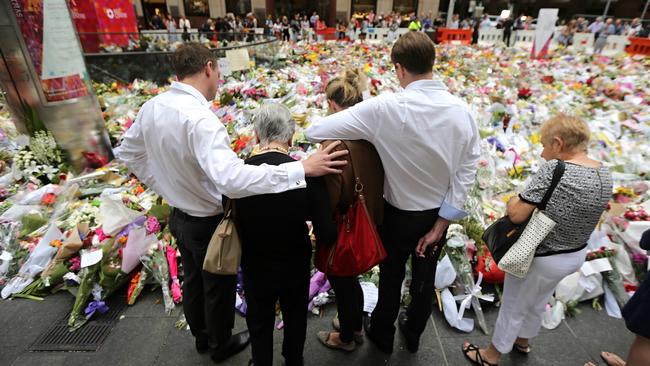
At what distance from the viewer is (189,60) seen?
66.1 inches

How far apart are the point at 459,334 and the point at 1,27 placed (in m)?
5.13

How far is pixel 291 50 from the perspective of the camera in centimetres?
1177

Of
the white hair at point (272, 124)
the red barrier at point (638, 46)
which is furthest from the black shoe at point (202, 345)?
the red barrier at point (638, 46)

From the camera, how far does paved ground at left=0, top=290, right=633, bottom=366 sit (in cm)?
217

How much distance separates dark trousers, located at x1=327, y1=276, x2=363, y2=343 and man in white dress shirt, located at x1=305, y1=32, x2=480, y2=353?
0.18m

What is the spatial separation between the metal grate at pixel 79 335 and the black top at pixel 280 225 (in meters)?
1.50

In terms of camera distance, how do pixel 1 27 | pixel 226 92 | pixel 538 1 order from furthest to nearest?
pixel 538 1
pixel 226 92
pixel 1 27

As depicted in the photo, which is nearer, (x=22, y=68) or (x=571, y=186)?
(x=571, y=186)

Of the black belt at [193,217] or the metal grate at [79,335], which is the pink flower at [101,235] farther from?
the black belt at [193,217]

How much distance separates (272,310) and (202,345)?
2.54 feet

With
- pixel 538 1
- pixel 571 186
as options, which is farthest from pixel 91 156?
pixel 538 1

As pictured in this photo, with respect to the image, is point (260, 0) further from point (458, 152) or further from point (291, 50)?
point (458, 152)

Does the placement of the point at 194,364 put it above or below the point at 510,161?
below

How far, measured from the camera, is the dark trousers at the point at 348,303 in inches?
76.5
